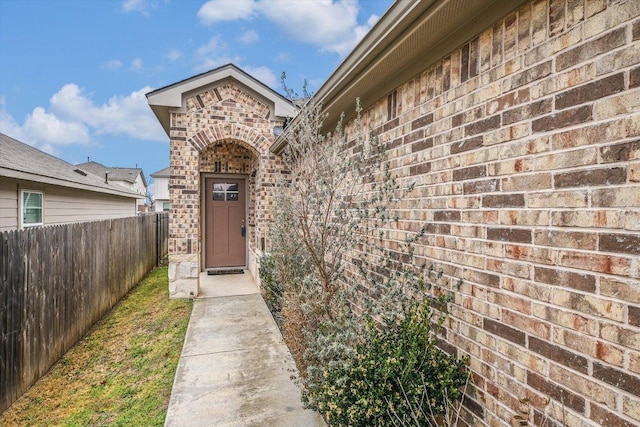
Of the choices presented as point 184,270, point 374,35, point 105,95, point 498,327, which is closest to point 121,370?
point 184,270

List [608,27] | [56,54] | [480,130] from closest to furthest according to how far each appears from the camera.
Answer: [608,27] → [480,130] → [56,54]

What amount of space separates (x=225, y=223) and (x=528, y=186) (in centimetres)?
858

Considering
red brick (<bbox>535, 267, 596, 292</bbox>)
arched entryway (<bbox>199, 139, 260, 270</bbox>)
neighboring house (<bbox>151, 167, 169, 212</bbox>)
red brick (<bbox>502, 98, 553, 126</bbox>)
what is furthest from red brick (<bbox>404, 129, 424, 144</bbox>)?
neighboring house (<bbox>151, 167, 169, 212</bbox>)

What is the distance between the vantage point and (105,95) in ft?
219

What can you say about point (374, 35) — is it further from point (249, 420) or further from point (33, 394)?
point (33, 394)

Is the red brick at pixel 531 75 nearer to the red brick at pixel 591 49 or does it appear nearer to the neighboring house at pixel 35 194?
the red brick at pixel 591 49

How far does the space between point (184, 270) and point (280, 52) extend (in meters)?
32.8

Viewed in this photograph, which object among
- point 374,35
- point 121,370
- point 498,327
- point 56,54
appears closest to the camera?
point 498,327

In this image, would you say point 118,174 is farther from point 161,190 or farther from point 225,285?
point 225,285

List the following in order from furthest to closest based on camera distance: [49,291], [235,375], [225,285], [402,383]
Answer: [225,285] < [49,291] < [235,375] < [402,383]

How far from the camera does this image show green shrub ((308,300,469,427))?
2045 millimetres

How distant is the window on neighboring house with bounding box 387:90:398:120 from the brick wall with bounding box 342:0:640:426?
2.06 ft

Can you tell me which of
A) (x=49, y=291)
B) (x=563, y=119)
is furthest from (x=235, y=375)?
(x=563, y=119)

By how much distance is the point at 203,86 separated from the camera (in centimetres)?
718
